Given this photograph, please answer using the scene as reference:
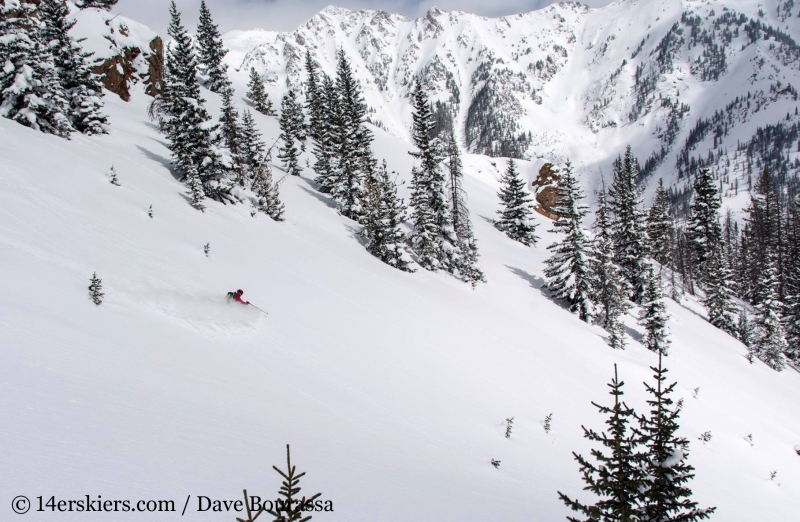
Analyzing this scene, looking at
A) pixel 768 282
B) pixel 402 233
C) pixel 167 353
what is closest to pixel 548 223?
pixel 768 282

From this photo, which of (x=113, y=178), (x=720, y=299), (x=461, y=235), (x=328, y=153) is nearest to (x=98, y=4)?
(x=328, y=153)

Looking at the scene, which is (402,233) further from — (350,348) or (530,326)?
(350,348)

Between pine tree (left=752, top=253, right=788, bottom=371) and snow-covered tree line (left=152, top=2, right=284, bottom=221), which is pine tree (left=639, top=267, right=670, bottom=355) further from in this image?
snow-covered tree line (left=152, top=2, right=284, bottom=221)

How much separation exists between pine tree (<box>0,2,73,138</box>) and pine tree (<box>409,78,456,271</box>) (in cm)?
2065

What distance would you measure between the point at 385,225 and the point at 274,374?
1800cm

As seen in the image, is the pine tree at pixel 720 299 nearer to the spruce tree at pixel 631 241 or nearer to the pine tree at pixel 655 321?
the spruce tree at pixel 631 241

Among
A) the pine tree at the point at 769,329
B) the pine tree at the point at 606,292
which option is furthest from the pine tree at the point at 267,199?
the pine tree at the point at 769,329

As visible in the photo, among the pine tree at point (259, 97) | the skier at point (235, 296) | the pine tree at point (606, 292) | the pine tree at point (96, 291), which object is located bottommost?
the pine tree at point (96, 291)

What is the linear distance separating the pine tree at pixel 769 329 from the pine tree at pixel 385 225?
1374 inches

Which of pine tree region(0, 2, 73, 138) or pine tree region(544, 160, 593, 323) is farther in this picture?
pine tree region(544, 160, 593, 323)

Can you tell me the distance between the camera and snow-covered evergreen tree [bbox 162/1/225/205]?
75.2 ft

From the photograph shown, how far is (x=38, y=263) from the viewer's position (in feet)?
34.1

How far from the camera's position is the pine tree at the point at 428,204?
98.6 feet

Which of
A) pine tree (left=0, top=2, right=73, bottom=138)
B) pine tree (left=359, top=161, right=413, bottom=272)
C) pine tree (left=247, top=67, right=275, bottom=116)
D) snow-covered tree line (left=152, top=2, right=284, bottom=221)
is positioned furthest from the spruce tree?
pine tree (left=247, top=67, right=275, bottom=116)
